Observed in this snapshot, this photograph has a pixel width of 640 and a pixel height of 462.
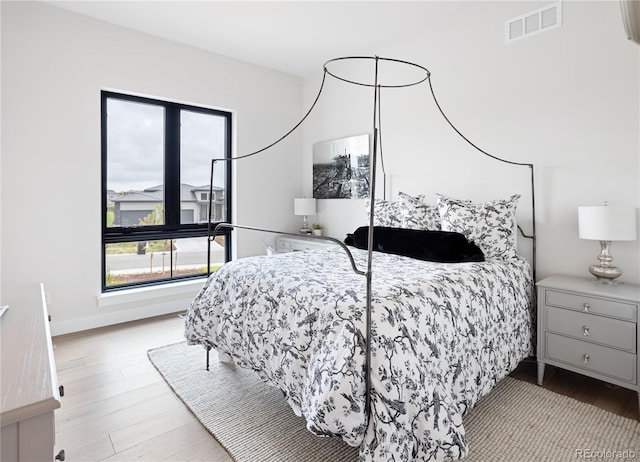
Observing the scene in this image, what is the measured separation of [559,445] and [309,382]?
1.26m

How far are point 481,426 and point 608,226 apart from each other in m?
1.36

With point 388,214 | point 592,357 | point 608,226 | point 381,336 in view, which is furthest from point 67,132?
point 592,357

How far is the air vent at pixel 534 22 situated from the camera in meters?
2.52

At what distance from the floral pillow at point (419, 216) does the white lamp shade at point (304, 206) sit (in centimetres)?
147

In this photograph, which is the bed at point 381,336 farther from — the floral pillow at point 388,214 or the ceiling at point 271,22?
the ceiling at point 271,22

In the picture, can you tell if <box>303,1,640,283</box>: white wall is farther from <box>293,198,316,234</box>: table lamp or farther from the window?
the window

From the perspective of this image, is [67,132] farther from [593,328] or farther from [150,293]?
[593,328]

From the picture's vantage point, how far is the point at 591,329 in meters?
2.06

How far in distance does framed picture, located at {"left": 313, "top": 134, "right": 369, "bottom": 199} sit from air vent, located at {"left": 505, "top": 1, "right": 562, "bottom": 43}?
1548mm

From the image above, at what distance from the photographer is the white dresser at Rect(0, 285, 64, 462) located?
69 centimetres

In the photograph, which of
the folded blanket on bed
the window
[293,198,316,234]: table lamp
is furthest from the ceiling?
the folded blanket on bed

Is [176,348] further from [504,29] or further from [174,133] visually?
[504,29]

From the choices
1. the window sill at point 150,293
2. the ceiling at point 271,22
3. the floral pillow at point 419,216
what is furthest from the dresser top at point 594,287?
the window sill at point 150,293

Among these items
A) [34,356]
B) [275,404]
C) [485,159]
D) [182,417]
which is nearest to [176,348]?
[182,417]
